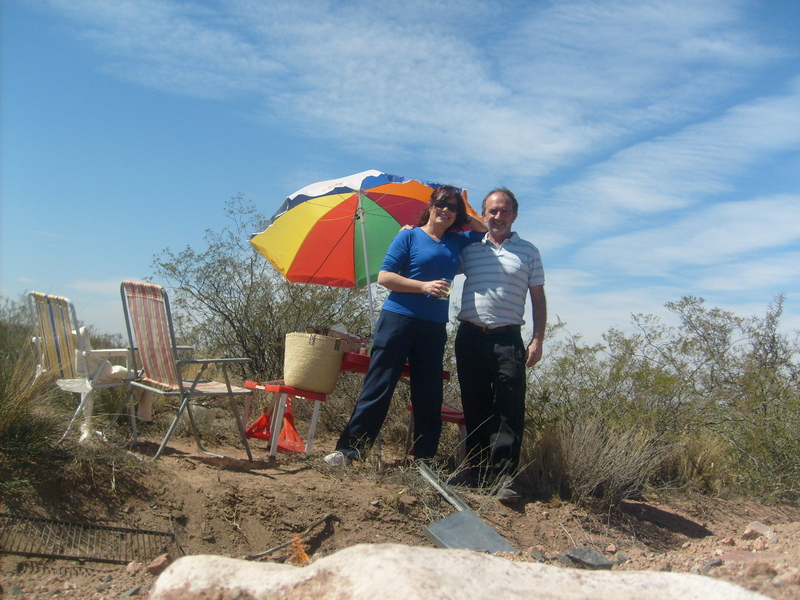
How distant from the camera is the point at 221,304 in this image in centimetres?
733

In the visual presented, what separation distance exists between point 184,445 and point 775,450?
14.6ft

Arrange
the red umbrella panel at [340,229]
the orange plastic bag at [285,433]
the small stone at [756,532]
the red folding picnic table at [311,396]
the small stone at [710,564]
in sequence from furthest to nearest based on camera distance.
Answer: the red umbrella panel at [340,229] < the orange plastic bag at [285,433] < the red folding picnic table at [311,396] < the small stone at [756,532] < the small stone at [710,564]

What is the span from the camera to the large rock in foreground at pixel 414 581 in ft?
5.68

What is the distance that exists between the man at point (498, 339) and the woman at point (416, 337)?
0.16 m

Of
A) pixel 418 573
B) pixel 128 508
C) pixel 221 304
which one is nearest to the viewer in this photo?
pixel 418 573

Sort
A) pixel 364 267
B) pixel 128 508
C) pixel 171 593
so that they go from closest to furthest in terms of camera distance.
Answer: pixel 171 593, pixel 128 508, pixel 364 267

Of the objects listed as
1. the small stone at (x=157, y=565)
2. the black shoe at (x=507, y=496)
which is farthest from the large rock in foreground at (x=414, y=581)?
the black shoe at (x=507, y=496)

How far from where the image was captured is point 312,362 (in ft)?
14.3

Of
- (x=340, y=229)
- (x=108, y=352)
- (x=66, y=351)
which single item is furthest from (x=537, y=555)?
(x=66, y=351)

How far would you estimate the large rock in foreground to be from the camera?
5.68 feet

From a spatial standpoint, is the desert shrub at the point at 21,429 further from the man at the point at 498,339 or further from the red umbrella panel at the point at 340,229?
the man at the point at 498,339

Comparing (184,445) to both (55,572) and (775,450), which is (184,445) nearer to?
(55,572)

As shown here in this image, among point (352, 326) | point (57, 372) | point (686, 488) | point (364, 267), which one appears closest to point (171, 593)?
point (57, 372)

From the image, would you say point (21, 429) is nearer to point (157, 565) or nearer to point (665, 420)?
point (157, 565)
